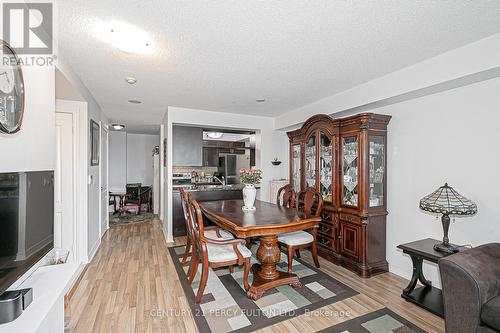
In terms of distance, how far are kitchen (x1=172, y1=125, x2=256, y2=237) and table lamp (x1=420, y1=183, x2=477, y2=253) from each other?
3499 mm

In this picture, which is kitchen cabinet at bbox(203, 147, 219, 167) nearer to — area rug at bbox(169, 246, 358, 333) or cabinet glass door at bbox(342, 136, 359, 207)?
area rug at bbox(169, 246, 358, 333)

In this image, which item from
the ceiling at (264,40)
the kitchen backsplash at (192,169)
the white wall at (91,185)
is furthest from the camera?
the kitchen backsplash at (192,169)

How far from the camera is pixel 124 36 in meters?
1.88

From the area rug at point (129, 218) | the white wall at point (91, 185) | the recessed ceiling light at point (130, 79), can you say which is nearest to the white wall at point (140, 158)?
the area rug at point (129, 218)

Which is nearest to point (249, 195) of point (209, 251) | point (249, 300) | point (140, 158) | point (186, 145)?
point (209, 251)

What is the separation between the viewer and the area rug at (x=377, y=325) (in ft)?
6.43

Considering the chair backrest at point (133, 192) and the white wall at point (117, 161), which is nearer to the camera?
the chair backrest at point (133, 192)

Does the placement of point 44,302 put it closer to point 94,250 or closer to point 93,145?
point 94,250

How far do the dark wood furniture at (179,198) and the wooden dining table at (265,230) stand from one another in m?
1.80

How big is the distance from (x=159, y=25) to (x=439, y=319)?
3.42m

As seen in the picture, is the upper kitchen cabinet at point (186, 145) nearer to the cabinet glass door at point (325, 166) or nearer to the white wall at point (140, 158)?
the cabinet glass door at point (325, 166)

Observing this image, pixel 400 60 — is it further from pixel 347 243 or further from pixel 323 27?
pixel 347 243

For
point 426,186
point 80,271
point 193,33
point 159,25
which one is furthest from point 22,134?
point 426,186

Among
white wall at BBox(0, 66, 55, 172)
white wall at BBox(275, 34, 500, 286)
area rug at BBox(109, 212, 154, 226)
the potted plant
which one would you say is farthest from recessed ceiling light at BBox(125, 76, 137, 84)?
area rug at BBox(109, 212, 154, 226)
